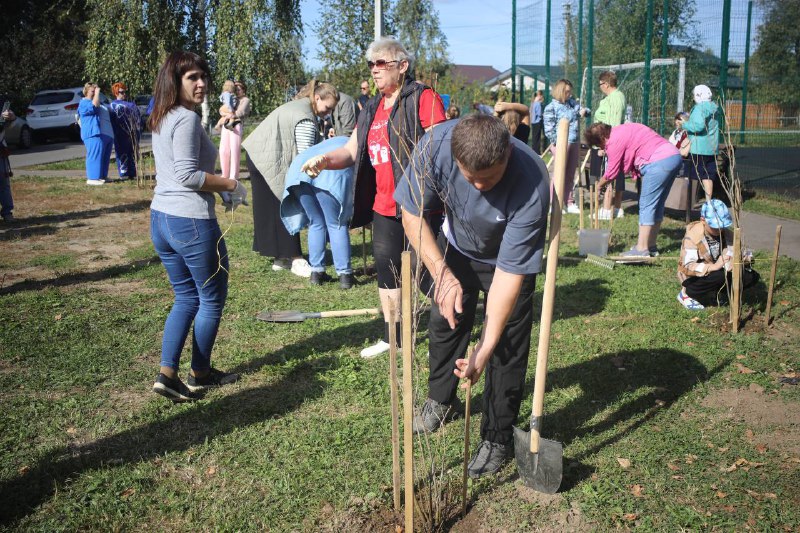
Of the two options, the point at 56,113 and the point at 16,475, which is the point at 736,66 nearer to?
the point at 16,475

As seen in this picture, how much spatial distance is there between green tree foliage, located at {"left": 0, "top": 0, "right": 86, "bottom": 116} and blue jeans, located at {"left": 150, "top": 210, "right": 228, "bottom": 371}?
23284 millimetres

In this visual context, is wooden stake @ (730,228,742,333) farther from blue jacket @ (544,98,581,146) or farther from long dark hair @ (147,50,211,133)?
blue jacket @ (544,98,581,146)

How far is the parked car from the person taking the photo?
20.6 m

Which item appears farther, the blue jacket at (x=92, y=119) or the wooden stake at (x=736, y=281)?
the blue jacket at (x=92, y=119)

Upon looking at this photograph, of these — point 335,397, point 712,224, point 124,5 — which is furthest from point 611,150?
point 124,5

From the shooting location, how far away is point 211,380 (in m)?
4.22

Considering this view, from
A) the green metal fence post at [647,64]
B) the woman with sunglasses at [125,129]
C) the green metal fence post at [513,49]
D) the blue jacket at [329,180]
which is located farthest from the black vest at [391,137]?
the green metal fence post at [513,49]

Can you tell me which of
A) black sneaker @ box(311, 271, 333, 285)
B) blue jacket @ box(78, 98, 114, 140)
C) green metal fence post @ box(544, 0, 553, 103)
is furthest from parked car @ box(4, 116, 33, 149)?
black sneaker @ box(311, 271, 333, 285)

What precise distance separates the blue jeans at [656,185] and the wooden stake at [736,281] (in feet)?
6.93

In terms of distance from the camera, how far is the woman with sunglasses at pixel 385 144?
3.96 meters

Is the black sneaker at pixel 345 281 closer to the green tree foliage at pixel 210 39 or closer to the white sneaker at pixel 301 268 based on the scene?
the white sneaker at pixel 301 268

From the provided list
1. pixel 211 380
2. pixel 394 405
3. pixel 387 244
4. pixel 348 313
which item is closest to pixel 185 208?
pixel 211 380

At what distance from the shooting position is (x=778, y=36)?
11930 millimetres

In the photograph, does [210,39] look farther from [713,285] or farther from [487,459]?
[487,459]
